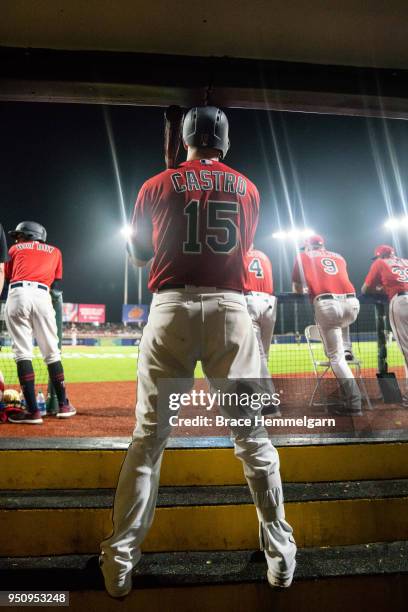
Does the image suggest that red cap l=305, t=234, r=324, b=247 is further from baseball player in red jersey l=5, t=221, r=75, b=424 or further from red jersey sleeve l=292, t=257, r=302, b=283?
baseball player in red jersey l=5, t=221, r=75, b=424

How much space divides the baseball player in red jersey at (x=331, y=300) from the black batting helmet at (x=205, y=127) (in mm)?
3019

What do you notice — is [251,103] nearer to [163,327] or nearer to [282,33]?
[282,33]

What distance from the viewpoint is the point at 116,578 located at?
1.65 metres

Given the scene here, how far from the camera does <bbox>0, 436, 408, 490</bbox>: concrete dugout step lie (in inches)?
92.0

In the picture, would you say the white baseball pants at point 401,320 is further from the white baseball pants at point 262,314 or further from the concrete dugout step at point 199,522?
the concrete dugout step at point 199,522

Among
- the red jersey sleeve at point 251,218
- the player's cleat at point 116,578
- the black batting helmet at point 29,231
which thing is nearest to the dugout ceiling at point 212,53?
the black batting helmet at point 29,231

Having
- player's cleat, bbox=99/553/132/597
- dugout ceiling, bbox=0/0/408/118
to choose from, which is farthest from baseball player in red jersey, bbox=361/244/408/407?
player's cleat, bbox=99/553/132/597

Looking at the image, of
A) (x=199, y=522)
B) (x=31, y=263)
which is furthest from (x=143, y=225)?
(x=31, y=263)

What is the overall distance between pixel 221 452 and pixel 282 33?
10.3 feet

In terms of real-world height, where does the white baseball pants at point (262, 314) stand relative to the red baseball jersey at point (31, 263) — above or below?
below

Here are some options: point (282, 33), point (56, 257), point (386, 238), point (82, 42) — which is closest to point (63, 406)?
point (56, 257)

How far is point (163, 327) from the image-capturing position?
1.80 m

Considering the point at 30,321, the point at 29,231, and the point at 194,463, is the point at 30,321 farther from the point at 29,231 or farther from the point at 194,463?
the point at 194,463

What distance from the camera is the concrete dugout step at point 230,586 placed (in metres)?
1.74
